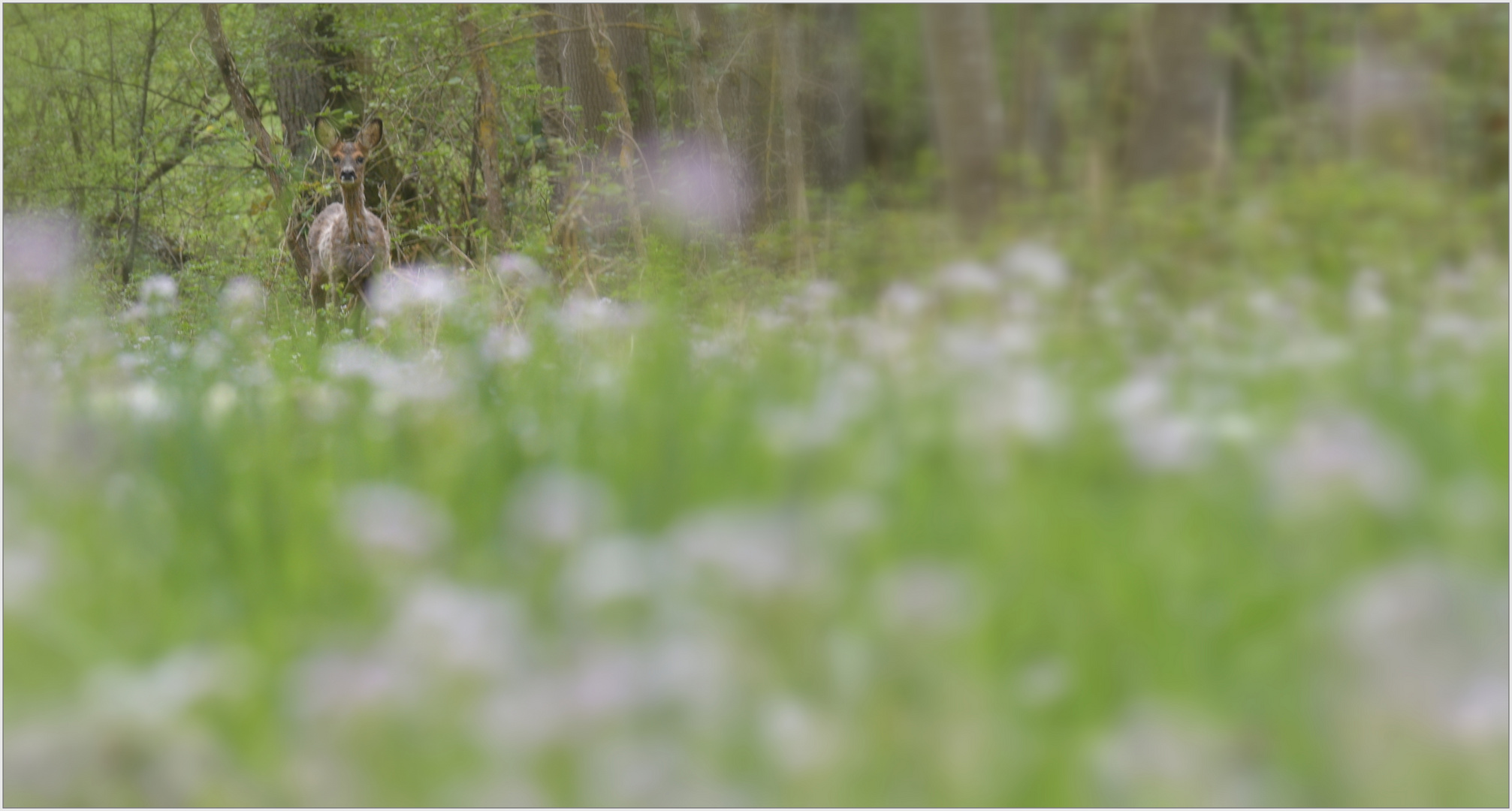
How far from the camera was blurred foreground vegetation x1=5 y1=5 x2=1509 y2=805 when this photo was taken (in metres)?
1.11

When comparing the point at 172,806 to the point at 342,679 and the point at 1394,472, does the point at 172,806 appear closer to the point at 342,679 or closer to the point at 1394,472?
the point at 342,679

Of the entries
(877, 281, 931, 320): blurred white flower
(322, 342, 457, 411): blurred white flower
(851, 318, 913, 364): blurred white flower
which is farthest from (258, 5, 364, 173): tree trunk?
(851, 318, 913, 364): blurred white flower

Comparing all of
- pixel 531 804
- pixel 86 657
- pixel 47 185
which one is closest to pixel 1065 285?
pixel 531 804

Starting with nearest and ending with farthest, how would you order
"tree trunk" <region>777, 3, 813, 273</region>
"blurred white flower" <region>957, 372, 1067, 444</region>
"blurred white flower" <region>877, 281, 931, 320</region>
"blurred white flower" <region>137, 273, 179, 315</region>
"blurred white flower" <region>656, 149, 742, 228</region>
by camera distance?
1. "blurred white flower" <region>957, 372, 1067, 444</region>
2. "blurred white flower" <region>877, 281, 931, 320</region>
3. "tree trunk" <region>777, 3, 813, 273</region>
4. "blurred white flower" <region>137, 273, 179, 315</region>
5. "blurred white flower" <region>656, 149, 742, 228</region>

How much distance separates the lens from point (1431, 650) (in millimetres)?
1139

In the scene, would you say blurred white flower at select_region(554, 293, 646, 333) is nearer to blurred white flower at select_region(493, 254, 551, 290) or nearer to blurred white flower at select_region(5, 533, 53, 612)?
blurred white flower at select_region(493, 254, 551, 290)

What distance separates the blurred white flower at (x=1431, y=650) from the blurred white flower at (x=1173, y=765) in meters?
0.13

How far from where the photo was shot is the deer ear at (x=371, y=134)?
15.6 ft

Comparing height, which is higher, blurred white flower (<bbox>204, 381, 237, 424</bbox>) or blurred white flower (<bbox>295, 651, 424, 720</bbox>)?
blurred white flower (<bbox>204, 381, 237, 424</bbox>)

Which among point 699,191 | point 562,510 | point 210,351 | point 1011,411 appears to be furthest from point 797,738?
point 699,191

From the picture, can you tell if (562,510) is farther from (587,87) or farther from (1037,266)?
(587,87)

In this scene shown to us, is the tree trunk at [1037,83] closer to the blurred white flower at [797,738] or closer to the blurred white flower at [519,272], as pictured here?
the blurred white flower at [519,272]

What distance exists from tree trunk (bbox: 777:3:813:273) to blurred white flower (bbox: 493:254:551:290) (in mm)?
784

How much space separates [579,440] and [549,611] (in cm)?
62
